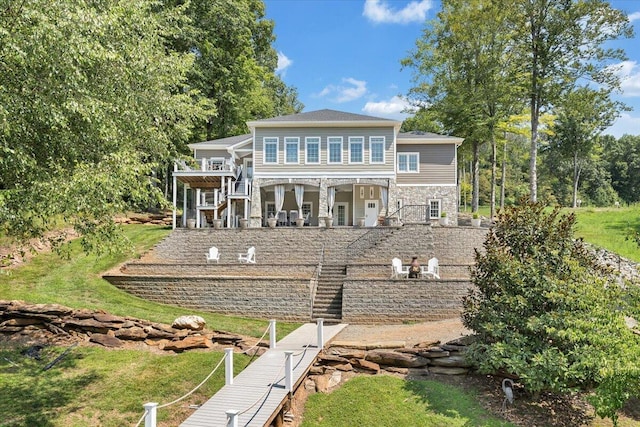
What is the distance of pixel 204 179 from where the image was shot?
81.3ft

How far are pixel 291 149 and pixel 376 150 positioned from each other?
4937 millimetres

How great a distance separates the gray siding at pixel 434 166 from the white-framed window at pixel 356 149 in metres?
3.37

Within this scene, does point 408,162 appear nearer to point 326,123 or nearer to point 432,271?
point 326,123

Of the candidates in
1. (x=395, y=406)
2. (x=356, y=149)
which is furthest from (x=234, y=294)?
(x=356, y=149)

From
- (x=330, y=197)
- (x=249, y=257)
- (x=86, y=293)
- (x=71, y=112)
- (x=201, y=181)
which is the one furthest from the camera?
(x=201, y=181)

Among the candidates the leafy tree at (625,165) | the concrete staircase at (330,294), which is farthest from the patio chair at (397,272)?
the leafy tree at (625,165)

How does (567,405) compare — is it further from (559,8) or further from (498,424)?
(559,8)

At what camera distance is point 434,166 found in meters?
26.8

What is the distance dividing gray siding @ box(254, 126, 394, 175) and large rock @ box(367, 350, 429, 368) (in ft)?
50.9

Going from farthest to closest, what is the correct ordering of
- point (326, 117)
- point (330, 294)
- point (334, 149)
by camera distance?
point (326, 117) → point (334, 149) → point (330, 294)

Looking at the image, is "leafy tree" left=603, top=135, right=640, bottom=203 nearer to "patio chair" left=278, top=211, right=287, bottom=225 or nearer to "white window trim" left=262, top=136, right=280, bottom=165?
"patio chair" left=278, top=211, right=287, bottom=225

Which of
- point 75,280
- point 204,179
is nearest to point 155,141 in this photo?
point 75,280

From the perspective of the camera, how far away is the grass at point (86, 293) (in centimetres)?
1322

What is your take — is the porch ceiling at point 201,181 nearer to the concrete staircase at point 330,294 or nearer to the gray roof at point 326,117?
the gray roof at point 326,117
